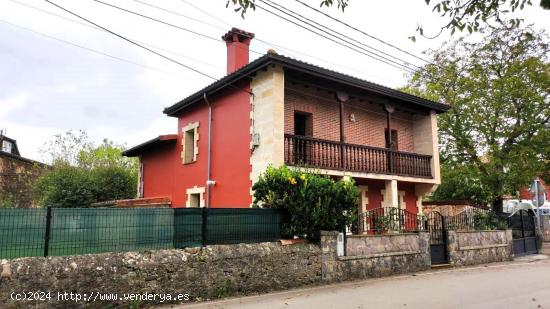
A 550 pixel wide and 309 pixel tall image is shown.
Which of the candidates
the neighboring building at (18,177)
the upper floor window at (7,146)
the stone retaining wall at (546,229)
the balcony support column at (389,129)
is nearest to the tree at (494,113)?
the stone retaining wall at (546,229)

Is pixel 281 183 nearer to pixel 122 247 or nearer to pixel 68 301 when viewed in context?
pixel 122 247

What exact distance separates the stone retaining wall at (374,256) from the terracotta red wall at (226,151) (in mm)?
3291

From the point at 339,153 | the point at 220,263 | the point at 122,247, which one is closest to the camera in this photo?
the point at 122,247

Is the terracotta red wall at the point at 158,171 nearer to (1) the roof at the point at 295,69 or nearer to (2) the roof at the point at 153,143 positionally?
(2) the roof at the point at 153,143

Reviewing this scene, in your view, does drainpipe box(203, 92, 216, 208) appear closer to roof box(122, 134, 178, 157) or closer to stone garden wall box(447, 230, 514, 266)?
roof box(122, 134, 178, 157)

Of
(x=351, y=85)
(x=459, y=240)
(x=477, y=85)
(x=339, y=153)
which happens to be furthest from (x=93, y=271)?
(x=477, y=85)

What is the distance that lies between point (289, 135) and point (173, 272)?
5524 mm

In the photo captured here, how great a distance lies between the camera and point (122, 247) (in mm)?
7266

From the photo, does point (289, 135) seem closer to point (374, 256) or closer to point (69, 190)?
point (374, 256)

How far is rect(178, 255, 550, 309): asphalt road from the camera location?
7168 millimetres

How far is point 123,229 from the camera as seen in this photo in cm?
733

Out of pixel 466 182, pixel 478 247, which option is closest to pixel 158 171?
pixel 478 247

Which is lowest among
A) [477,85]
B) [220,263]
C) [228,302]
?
[228,302]

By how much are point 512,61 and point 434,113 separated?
7631 millimetres
